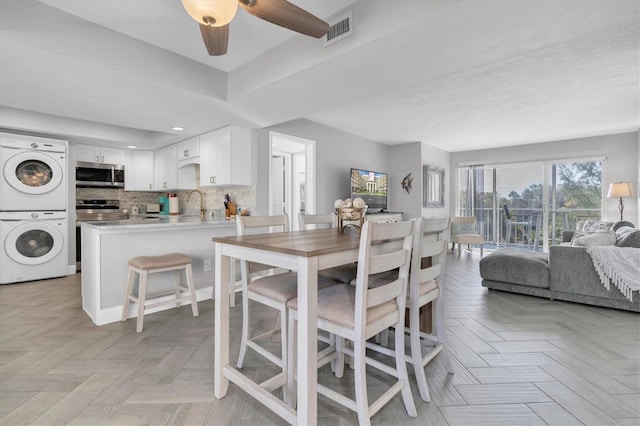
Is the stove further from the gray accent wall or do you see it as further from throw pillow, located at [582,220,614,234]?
throw pillow, located at [582,220,614,234]

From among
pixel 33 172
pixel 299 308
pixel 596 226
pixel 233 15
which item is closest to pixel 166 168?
pixel 33 172

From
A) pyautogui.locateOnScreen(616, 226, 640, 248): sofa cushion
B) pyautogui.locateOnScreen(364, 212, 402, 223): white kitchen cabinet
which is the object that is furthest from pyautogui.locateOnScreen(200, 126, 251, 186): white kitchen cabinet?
pyautogui.locateOnScreen(616, 226, 640, 248): sofa cushion

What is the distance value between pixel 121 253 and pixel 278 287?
6.44 feet

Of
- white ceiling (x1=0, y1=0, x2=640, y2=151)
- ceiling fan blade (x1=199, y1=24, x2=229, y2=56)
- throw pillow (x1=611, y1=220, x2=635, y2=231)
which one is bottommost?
throw pillow (x1=611, y1=220, x2=635, y2=231)

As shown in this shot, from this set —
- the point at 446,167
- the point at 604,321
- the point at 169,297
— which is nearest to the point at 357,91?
the point at 169,297

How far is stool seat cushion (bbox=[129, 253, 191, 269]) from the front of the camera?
2549mm

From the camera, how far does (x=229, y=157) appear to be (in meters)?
3.78

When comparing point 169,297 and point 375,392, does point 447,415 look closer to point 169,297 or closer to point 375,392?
point 375,392

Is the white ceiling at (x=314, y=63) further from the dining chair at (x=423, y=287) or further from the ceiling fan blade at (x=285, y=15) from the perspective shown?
the dining chair at (x=423, y=287)

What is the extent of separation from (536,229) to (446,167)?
2242mm

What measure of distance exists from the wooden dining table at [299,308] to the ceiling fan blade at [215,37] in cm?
105

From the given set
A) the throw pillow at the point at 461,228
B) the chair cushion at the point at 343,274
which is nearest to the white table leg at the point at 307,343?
the chair cushion at the point at 343,274

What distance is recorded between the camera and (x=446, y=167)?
23.0ft

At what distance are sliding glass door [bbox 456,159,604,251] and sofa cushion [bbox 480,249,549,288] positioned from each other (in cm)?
312
